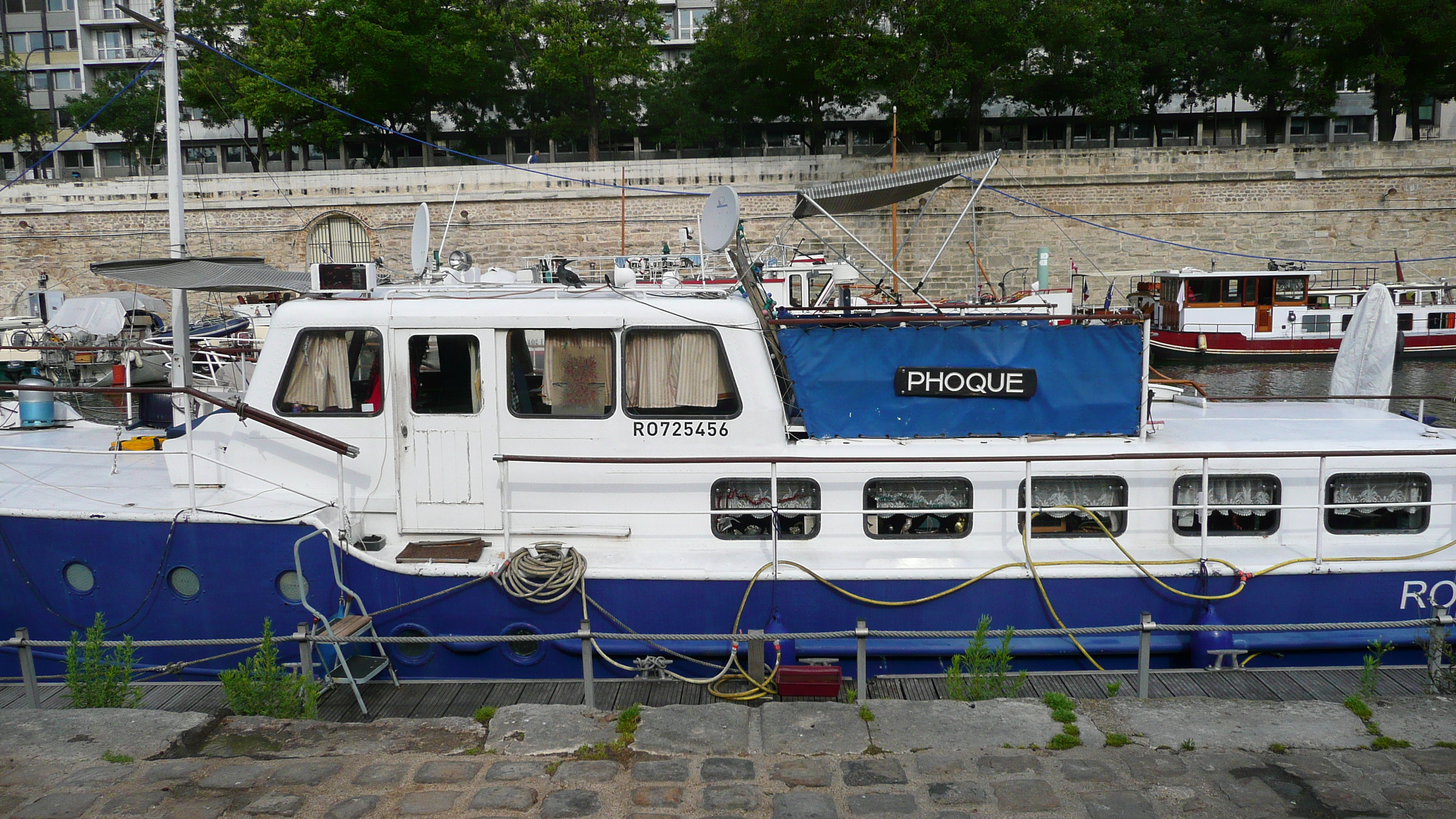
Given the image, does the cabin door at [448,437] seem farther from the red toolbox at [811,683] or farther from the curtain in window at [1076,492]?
the curtain in window at [1076,492]

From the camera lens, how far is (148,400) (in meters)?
10.3

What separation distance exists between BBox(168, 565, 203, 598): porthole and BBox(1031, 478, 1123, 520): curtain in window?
5.94m

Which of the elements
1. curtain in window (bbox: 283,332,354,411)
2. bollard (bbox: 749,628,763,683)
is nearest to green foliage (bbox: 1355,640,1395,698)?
bollard (bbox: 749,628,763,683)

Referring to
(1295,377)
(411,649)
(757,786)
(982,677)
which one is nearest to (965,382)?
(982,677)

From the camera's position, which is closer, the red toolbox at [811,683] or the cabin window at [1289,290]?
the red toolbox at [811,683]

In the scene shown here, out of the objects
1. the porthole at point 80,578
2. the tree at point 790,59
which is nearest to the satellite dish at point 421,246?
the porthole at point 80,578

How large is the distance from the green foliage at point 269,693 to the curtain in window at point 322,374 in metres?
2.06

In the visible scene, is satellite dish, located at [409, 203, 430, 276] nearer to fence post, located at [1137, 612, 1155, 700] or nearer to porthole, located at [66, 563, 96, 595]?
porthole, located at [66, 563, 96, 595]

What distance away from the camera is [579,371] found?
6883 mm

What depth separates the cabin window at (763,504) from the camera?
694 centimetres

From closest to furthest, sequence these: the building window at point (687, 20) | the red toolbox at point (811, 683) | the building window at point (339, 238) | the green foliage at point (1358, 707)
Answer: the green foliage at point (1358, 707) → the red toolbox at point (811, 683) → the building window at point (339, 238) → the building window at point (687, 20)

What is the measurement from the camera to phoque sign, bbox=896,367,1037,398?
6.95m

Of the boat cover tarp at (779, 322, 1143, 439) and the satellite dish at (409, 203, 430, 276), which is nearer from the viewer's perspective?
the boat cover tarp at (779, 322, 1143, 439)

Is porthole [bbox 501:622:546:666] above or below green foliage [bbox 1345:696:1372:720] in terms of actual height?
below
